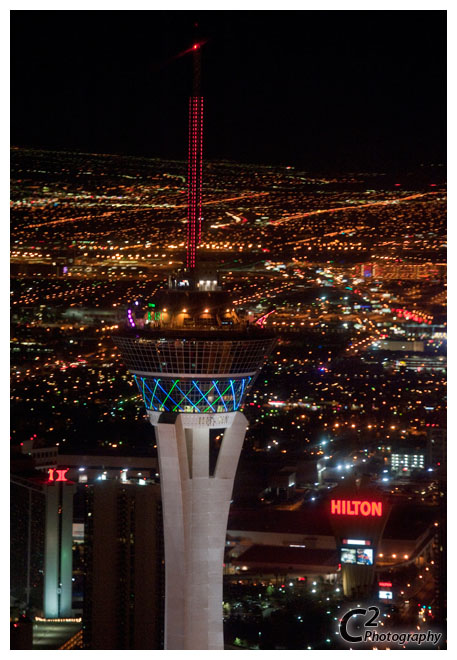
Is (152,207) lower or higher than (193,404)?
higher

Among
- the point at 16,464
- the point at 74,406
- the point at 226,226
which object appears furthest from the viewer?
the point at 74,406

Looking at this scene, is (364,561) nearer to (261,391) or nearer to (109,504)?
(109,504)

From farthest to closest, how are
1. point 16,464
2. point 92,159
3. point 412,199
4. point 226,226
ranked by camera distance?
point 16,464
point 412,199
point 226,226
point 92,159

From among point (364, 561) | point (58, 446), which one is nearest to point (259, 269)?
point (364, 561)

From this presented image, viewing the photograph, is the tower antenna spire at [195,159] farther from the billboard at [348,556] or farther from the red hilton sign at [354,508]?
the billboard at [348,556]

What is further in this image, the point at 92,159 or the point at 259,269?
the point at 259,269

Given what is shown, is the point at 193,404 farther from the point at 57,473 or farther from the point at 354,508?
the point at 57,473

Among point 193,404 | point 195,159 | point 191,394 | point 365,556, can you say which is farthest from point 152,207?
point 365,556
